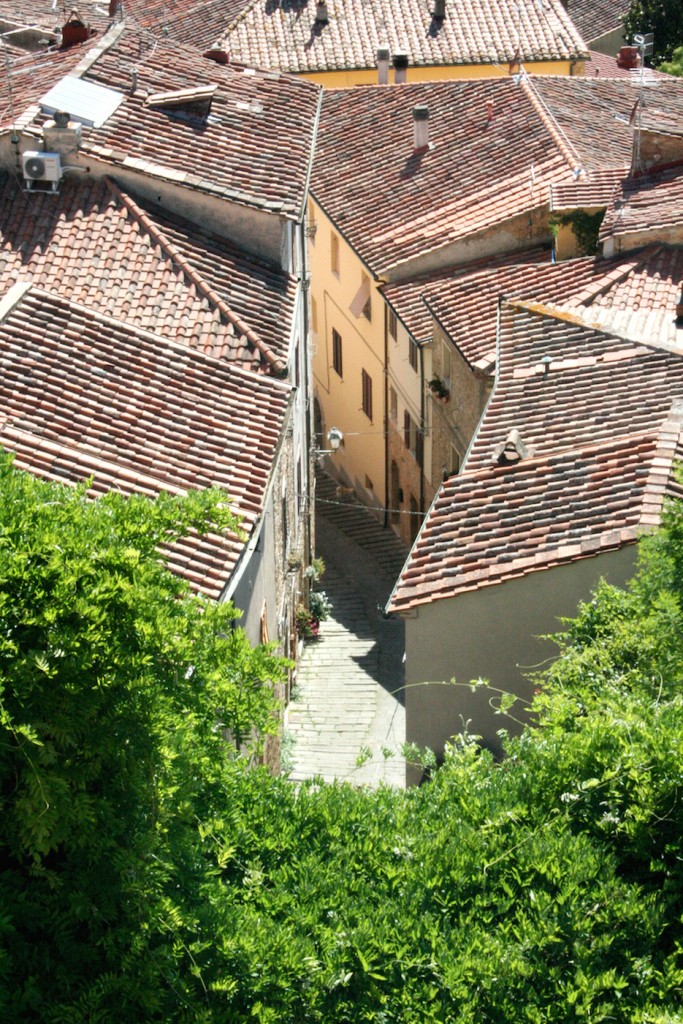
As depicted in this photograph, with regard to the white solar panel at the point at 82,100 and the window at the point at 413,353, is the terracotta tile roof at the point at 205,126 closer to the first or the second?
the white solar panel at the point at 82,100

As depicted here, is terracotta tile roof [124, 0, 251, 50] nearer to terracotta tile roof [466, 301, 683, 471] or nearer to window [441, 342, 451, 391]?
window [441, 342, 451, 391]

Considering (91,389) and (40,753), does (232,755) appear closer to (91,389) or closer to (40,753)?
(40,753)

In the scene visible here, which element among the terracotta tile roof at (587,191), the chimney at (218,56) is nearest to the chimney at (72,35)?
the chimney at (218,56)

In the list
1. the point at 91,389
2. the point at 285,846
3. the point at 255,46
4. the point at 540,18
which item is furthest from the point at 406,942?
the point at 540,18

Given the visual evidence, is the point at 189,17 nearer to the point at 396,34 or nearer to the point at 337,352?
the point at 396,34

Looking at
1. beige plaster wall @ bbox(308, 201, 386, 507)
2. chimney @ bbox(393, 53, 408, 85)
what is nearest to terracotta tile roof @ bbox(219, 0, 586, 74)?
chimney @ bbox(393, 53, 408, 85)

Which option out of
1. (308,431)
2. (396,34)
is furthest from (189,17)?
(308,431)

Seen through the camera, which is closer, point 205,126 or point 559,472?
point 559,472
